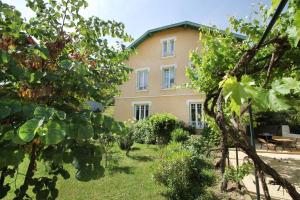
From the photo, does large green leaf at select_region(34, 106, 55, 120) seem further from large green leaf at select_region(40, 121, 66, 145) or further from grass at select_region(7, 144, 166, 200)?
grass at select_region(7, 144, 166, 200)

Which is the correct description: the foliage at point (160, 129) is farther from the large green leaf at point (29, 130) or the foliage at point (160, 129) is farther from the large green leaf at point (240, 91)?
the large green leaf at point (240, 91)

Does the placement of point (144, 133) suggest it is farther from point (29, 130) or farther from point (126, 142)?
point (29, 130)

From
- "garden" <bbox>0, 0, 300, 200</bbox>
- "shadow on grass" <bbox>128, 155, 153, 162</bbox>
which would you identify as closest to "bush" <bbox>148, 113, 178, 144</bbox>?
"shadow on grass" <bbox>128, 155, 153, 162</bbox>

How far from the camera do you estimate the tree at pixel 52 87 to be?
1.43 meters

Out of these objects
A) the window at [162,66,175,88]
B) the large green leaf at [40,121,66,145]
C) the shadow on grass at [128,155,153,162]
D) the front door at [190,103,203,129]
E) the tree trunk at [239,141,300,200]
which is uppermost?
A: the window at [162,66,175,88]

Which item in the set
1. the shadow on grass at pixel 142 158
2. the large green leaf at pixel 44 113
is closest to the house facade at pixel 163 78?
the shadow on grass at pixel 142 158

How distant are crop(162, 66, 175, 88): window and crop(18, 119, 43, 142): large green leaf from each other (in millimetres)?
20461

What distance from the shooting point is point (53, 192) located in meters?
2.28

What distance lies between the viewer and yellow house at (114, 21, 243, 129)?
805 inches

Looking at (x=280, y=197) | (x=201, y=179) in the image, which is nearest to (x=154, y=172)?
(x=201, y=179)

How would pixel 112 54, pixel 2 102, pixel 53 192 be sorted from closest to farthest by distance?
pixel 2 102 < pixel 53 192 < pixel 112 54

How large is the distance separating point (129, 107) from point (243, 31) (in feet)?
61.6

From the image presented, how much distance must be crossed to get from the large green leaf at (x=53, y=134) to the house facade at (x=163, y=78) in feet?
61.3

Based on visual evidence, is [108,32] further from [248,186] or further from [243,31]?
[248,186]
